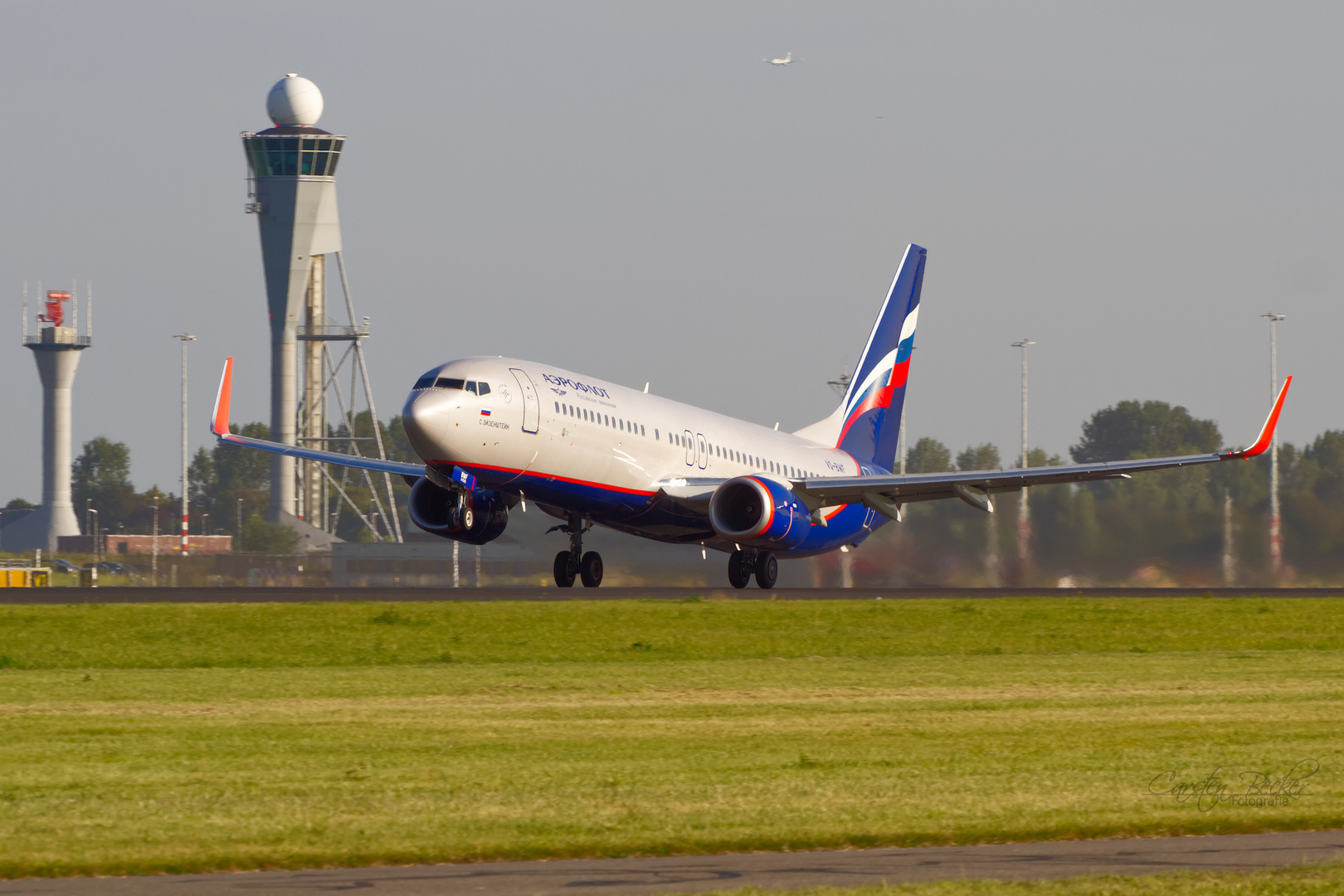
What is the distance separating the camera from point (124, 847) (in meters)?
10.6

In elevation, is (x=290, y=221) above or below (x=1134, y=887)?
above

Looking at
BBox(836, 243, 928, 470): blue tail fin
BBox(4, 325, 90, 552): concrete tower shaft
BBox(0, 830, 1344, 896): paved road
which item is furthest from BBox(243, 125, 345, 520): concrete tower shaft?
BBox(0, 830, 1344, 896): paved road

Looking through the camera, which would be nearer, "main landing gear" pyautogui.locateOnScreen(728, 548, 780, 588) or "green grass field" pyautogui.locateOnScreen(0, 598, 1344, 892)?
"green grass field" pyautogui.locateOnScreen(0, 598, 1344, 892)

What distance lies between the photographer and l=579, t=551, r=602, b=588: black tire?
41.8 m

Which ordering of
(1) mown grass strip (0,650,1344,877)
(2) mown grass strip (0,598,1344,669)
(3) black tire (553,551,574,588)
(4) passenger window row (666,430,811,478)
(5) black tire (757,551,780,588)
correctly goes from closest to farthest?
(1) mown grass strip (0,650,1344,877) → (2) mown grass strip (0,598,1344,669) → (4) passenger window row (666,430,811,478) → (3) black tire (553,551,574,588) → (5) black tire (757,551,780,588)

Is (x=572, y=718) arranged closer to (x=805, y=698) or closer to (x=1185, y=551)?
(x=805, y=698)

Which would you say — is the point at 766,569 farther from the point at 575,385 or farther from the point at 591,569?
the point at 575,385

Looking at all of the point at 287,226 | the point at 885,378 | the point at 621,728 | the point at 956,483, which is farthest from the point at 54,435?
the point at 621,728

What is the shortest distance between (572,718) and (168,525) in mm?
165179

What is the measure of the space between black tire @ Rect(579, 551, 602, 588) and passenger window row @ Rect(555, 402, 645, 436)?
427 centimetres

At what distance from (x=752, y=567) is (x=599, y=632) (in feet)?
51.7

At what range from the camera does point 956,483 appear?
137 ft

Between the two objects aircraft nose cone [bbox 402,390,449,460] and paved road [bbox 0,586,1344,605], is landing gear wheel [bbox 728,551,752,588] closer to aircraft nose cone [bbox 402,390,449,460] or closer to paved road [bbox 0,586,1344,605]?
paved road [bbox 0,586,1344,605]

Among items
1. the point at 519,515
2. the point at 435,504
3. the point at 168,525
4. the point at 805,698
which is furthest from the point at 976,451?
the point at 168,525
